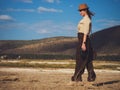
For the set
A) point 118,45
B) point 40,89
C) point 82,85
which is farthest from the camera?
point 118,45

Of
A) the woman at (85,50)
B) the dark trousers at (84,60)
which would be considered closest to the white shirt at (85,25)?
the woman at (85,50)

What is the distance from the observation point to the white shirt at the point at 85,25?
1209cm

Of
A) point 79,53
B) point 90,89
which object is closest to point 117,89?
point 90,89

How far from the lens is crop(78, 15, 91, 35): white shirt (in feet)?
39.7

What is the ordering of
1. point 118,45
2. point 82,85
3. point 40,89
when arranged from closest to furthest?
point 40,89 → point 82,85 → point 118,45

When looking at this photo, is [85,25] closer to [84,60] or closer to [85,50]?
[85,50]

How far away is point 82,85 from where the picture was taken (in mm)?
11984

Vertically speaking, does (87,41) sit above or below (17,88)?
above

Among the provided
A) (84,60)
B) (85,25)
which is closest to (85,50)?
(84,60)

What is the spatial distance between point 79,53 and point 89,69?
25.2 inches

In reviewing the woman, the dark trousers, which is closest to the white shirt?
the woman

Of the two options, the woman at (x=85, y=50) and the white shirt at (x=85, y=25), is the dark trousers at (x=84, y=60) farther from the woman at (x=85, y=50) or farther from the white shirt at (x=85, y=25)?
the white shirt at (x=85, y=25)

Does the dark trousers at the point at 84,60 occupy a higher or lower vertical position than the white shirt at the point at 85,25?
lower

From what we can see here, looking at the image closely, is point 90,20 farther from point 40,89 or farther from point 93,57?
point 40,89
